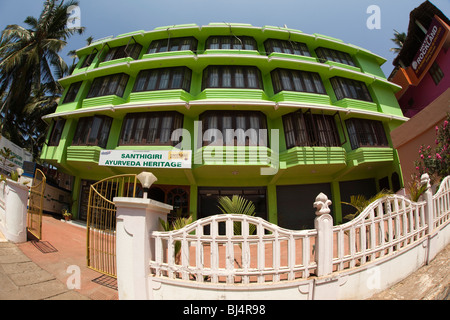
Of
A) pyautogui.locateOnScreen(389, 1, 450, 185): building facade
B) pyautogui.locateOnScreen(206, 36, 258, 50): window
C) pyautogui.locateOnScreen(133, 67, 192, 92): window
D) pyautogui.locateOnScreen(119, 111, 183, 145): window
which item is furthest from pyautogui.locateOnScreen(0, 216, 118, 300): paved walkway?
pyautogui.locateOnScreen(206, 36, 258, 50): window

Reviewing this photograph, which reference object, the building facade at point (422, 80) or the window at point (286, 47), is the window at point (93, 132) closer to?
the window at point (286, 47)

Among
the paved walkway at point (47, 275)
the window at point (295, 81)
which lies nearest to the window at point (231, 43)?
the window at point (295, 81)

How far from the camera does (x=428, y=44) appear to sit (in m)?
11.5

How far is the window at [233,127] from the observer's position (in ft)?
30.1

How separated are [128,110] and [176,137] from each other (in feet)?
10.5

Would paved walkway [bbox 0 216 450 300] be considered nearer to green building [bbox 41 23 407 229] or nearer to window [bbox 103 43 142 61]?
green building [bbox 41 23 407 229]

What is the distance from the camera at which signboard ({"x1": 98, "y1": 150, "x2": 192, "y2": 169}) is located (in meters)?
8.56

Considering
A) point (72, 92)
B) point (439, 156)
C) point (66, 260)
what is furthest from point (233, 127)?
point (72, 92)

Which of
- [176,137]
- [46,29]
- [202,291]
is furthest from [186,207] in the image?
[46,29]

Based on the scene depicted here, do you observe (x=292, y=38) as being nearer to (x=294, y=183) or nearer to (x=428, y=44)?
(x=428, y=44)

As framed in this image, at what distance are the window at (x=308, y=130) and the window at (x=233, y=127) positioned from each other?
1.38 m

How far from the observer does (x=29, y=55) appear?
12.8 metres

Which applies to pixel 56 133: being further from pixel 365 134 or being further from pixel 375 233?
pixel 365 134

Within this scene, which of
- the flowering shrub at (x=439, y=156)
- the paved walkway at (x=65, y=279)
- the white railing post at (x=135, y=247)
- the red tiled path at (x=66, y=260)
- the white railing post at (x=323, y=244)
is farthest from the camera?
the flowering shrub at (x=439, y=156)
